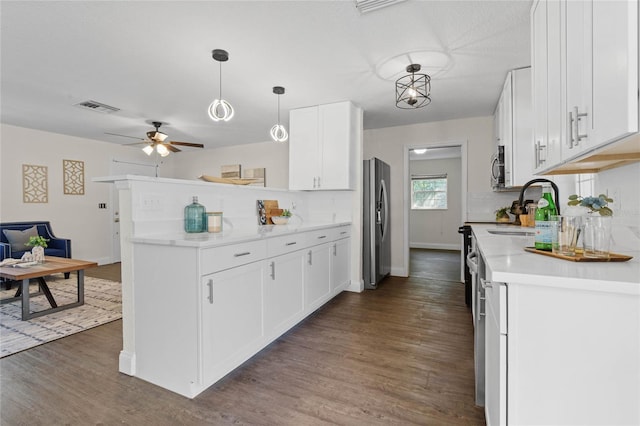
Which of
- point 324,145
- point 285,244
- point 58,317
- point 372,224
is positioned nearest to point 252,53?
point 324,145

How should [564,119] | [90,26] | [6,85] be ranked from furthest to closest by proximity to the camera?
[6,85], [90,26], [564,119]

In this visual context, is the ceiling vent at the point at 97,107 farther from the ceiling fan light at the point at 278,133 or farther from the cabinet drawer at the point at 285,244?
the cabinet drawer at the point at 285,244

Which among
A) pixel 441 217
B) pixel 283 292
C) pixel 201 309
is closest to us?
pixel 201 309

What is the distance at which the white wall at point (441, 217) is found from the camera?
24.6 feet

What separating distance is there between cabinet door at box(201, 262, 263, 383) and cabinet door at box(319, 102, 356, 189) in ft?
6.22

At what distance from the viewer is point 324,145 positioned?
Result: 3.87 m

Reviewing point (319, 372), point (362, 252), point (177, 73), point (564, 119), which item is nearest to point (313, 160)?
point (362, 252)

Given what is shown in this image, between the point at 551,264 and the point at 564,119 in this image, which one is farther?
the point at 564,119

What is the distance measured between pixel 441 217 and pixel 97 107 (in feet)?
23.8

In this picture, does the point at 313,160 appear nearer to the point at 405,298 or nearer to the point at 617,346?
the point at 405,298

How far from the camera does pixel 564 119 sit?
1.24m

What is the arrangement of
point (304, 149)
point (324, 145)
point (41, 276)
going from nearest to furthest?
point (41, 276)
point (324, 145)
point (304, 149)

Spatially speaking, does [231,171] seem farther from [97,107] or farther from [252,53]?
[252,53]

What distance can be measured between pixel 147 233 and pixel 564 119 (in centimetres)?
235
